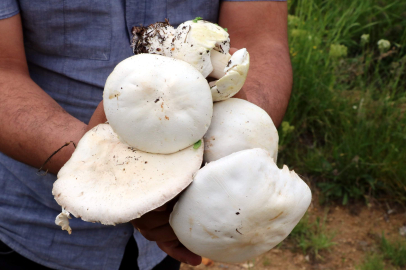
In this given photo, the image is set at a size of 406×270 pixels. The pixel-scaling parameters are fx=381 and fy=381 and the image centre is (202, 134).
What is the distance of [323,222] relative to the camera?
300 centimetres

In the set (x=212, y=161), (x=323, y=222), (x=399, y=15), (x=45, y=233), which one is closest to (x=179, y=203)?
(x=212, y=161)

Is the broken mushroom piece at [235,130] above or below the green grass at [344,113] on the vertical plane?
above

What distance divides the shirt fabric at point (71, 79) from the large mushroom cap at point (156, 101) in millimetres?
606

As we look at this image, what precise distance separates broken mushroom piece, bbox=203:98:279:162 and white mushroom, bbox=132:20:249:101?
0.05 meters

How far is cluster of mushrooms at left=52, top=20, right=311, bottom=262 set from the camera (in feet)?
3.21

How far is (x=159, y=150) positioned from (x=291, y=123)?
8.77 ft

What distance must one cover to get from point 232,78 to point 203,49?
114 millimetres

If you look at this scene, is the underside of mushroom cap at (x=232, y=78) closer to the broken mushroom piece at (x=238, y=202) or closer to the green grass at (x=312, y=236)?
the broken mushroom piece at (x=238, y=202)

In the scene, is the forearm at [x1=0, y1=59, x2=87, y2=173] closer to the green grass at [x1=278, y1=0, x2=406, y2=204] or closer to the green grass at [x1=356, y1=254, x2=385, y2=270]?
the green grass at [x1=278, y1=0, x2=406, y2=204]

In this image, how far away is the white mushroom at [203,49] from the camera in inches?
41.9

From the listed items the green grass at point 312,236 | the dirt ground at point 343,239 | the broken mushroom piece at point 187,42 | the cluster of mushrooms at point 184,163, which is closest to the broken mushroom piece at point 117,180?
the cluster of mushrooms at point 184,163

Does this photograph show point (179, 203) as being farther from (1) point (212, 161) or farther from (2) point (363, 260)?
(2) point (363, 260)

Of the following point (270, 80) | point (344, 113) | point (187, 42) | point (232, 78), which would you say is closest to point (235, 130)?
point (232, 78)

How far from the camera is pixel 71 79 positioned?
158 cm
